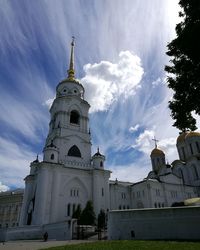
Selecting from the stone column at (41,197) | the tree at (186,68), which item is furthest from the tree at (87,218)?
the tree at (186,68)

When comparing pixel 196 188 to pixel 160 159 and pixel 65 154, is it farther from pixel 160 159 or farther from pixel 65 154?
pixel 65 154

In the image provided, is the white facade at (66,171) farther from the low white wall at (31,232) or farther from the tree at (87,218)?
the tree at (87,218)

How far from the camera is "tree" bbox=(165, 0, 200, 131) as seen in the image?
11262 mm

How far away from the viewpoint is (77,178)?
36656mm

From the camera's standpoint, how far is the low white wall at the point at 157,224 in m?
17.1

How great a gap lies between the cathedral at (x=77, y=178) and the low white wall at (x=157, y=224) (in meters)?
13.8

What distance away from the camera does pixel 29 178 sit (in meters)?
37.5

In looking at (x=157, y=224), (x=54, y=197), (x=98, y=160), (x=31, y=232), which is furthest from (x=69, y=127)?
(x=157, y=224)

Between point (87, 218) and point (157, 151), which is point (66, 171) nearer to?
point (87, 218)

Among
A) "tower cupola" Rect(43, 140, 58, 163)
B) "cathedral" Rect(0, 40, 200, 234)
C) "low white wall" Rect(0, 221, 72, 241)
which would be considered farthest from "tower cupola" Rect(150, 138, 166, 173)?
"low white wall" Rect(0, 221, 72, 241)

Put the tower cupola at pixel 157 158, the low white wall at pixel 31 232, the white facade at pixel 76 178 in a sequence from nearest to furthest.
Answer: the low white wall at pixel 31 232
the white facade at pixel 76 178
the tower cupola at pixel 157 158

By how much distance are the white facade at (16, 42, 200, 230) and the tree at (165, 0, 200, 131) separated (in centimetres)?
2493

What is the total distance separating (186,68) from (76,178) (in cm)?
2872

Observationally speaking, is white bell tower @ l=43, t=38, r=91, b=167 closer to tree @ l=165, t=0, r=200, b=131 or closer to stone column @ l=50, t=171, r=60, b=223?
stone column @ l=50, t=171, r=60, b=223
